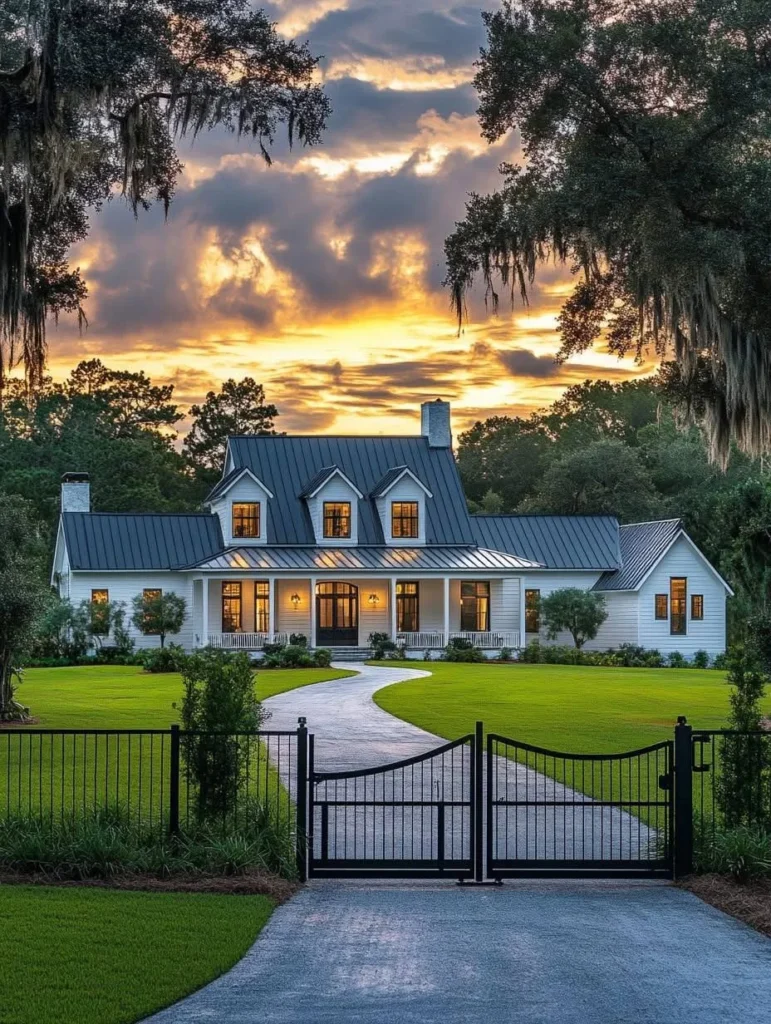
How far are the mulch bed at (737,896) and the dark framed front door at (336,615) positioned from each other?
40435 millimetres

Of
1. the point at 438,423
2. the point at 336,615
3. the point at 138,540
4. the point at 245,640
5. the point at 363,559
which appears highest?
the point at 438,423

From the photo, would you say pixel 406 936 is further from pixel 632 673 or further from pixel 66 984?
pixel 632 673

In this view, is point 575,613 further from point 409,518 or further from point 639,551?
point 409,518

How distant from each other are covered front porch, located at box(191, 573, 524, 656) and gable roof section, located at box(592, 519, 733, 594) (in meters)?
3.74

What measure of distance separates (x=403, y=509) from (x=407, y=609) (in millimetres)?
3801

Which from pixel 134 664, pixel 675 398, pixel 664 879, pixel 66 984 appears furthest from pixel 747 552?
pixel 134 664

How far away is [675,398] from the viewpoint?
22.2 meters

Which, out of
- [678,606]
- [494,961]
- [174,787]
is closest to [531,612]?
[678,606]

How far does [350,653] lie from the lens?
164 ft

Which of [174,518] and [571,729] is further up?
[174,518]

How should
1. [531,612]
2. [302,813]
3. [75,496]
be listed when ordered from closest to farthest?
[302,813], [531,612], [75,496]

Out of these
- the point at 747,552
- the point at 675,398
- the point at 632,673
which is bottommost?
the point at 632,673

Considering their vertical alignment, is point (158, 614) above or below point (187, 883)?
above

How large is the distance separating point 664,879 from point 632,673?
31.2 metres
